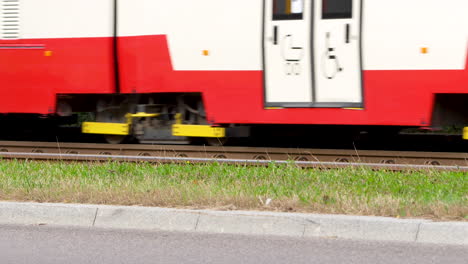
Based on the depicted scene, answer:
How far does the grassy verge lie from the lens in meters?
6.11

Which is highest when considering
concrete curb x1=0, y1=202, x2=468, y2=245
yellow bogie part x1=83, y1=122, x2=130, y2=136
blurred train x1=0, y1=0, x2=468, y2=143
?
blurred train x1=0, y1=0, x2=468, y2=143

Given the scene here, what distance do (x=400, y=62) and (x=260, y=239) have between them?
13.4ft

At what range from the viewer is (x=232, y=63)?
9.67 meters

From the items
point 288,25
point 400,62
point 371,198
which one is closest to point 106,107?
point 288,25

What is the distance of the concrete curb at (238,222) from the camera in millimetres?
5461

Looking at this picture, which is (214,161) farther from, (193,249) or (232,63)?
(193,249)

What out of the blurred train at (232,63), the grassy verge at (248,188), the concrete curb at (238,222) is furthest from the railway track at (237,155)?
the concrete curb at (238,222)

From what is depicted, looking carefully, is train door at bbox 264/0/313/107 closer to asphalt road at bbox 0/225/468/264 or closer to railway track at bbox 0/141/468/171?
railway track at bbox 0/141/468/171

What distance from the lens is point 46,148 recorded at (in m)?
10.6

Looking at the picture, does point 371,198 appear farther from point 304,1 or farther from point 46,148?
point 46,148

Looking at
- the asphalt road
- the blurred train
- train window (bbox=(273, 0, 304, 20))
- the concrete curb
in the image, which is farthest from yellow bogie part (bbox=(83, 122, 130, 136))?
the asphalt road

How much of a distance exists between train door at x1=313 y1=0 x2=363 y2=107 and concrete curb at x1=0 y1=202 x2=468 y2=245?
374 cm

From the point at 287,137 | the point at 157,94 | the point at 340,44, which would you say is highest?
the point at 340,44

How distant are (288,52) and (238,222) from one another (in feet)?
13.2
